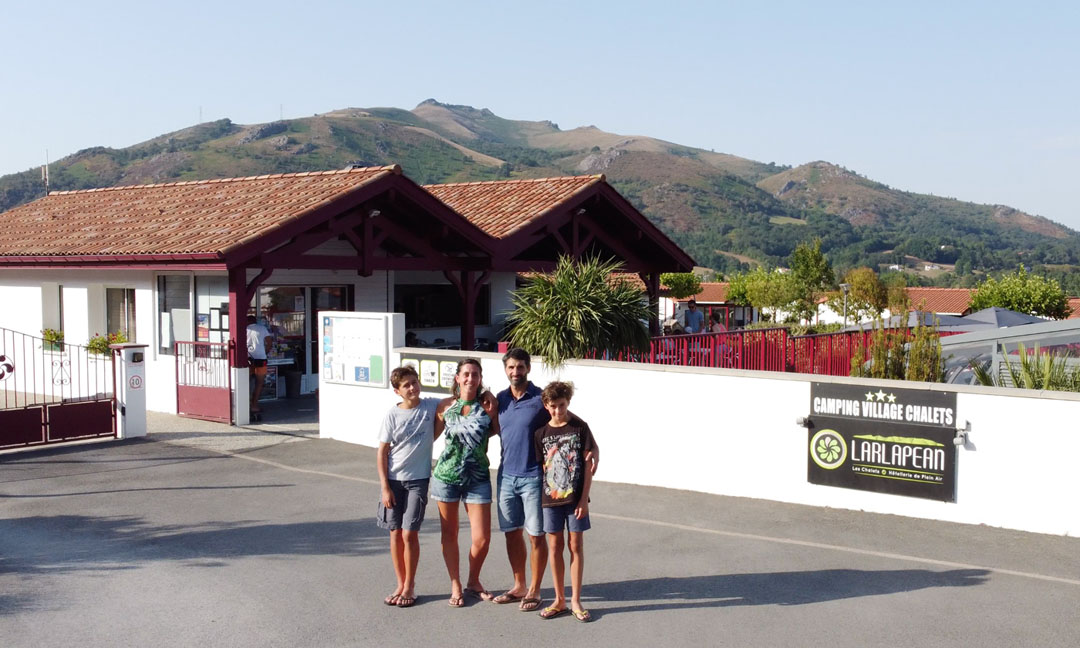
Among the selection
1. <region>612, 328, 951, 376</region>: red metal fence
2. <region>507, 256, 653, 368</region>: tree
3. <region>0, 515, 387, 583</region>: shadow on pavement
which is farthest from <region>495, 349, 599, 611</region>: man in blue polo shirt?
<region>612, 328, 951, 376</region>: red metal fence

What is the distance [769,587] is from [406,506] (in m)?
2.57

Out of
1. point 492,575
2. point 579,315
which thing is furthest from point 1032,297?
point 492,575

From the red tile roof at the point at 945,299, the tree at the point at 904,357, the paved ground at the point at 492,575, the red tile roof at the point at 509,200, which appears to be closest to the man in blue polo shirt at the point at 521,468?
the paved ground at the point at 492,575

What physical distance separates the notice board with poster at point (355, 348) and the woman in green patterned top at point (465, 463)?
6560 mm

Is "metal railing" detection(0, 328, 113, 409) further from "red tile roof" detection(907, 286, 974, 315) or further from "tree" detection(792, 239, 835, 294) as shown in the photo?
"red tile roof" detection(907, 286, 974, 315)

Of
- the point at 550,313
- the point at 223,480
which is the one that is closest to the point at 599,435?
the point at 550,313

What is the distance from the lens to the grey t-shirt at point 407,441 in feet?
21.3

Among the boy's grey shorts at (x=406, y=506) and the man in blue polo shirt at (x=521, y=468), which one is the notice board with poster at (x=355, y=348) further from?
the man in blue polo shirt at (x=521, y=468)

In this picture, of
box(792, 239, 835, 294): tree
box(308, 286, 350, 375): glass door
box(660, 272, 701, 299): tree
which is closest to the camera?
box(308, 286, 350, 375): glass door

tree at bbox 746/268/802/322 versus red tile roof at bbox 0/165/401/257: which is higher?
red tile roof at bbox 0/165/401/257

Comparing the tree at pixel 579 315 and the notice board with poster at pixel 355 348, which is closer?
the tree at pixel 579 315

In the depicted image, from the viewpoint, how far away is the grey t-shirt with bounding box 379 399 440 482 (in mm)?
6504

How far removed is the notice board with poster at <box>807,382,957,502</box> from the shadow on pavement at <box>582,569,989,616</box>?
1.49 meters

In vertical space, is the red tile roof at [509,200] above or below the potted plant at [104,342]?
above
